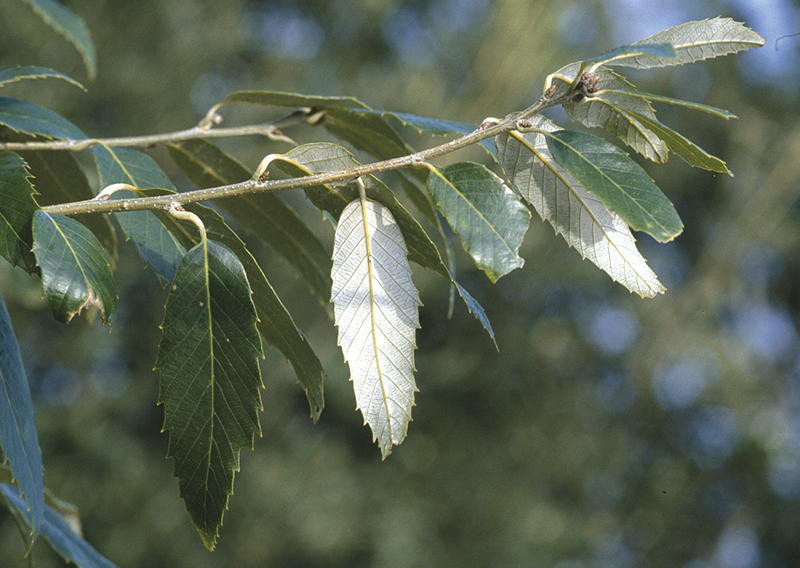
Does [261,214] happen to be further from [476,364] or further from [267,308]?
[476,364]

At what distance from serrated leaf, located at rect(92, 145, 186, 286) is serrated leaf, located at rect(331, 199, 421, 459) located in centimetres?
11

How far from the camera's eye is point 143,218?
1.23 ft

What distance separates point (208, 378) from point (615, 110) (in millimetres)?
221

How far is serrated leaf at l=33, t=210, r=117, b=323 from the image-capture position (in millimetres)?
269

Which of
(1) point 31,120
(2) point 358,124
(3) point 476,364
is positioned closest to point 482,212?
(2) point 358,124

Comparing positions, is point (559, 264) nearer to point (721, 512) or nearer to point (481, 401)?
point (481, 401)

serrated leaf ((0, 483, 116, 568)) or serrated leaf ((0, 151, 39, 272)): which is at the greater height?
serrated leaf ((0, 151, 39, 272))

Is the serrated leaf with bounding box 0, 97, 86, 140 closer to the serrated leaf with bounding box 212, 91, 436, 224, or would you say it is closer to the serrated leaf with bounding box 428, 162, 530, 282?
the serrated leaf with bounding box 212, 91, 436, 224

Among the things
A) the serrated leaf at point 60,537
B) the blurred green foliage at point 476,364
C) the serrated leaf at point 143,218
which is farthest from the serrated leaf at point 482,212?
the blurred green foliage at point 476,364

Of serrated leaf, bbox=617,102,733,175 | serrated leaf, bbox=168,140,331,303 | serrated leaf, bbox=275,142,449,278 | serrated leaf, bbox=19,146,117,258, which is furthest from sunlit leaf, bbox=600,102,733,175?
serrated leaf, bbox=19,146,117,258

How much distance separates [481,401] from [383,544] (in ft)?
3.47

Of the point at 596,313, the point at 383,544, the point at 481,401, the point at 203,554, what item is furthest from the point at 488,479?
the point at 203,554

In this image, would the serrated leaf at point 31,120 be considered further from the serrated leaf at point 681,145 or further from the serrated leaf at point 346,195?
the serrated leaf at point 681,145

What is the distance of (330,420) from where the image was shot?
138 inches
